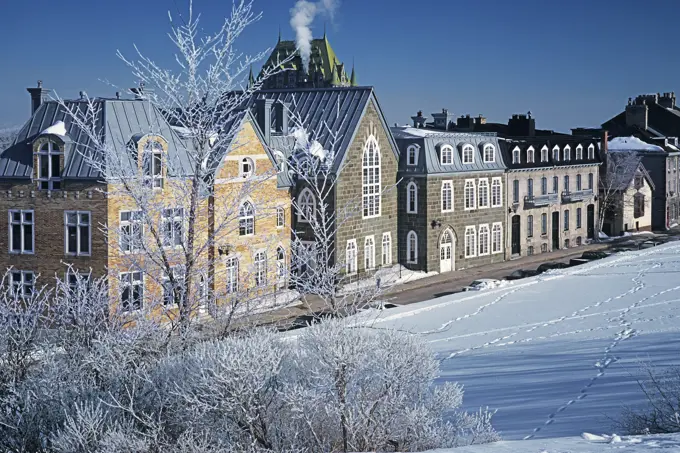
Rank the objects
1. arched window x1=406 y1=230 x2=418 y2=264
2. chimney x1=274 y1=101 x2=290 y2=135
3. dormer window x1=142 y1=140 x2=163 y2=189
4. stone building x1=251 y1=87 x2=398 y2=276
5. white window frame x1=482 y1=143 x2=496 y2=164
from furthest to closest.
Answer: white window frame x1=482 y1=143 x2=496 y2=164
arched window x1=406 y1=230 x2=418 y2=264
chimney x1=274 y1=101 x2=290 y2=135
stone building x1=251 y1=87 x2=398 y2=276
dormer window x1=142 y1=140 x2=163 y2=189

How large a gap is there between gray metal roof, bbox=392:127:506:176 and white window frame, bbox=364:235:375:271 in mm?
4808

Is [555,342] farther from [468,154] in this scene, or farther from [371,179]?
[468,154]

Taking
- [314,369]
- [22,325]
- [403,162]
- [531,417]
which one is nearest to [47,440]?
[22,325]

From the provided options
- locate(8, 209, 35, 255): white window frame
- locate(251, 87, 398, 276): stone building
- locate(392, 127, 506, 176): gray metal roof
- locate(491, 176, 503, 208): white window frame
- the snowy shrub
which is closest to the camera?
the snowy shrub

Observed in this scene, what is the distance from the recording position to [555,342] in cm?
2622

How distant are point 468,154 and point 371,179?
7.79m

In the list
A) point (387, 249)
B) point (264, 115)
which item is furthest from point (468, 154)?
point (264, 115)

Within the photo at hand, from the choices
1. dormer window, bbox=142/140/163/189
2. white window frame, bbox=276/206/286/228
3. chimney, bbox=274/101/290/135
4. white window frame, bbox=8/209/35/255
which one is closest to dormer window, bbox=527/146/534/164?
chimney, bbox=274/101/290/135

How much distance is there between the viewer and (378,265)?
162ft

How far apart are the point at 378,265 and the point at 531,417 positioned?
101ft

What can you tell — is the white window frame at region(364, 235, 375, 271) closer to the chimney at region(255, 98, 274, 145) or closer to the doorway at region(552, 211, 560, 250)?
the chimney at region(255, 98, 274, 145)

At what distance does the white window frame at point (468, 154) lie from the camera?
53625 mm

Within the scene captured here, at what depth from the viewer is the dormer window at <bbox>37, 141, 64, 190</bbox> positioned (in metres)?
35.7

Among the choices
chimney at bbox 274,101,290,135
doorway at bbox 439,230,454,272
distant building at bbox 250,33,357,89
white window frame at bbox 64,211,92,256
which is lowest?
doorway at bbox 439,230,454,272
